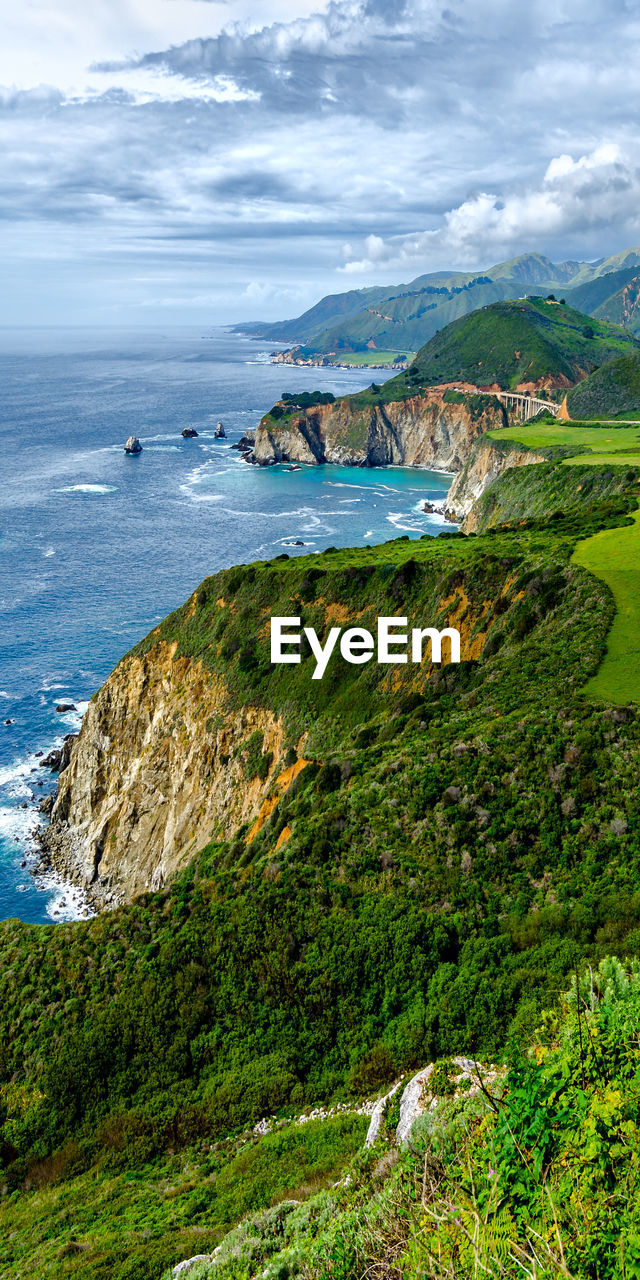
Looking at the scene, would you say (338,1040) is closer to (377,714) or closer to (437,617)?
(377,714)

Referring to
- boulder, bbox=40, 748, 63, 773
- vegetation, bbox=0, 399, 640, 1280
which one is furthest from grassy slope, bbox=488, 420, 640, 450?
boulder, bbox=40, 748, 63, 773

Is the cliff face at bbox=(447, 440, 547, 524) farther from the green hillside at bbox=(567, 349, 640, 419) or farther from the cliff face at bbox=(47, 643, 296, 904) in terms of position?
the cliff face at bbox=(47, 643, 296, 904)

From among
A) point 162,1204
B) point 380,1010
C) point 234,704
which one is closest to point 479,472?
point 234,704

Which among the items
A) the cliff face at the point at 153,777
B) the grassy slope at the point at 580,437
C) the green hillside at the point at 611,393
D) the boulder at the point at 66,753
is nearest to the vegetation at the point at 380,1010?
the cliff face at the point at 153,777

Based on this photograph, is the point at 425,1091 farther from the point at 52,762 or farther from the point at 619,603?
the point at 52,762

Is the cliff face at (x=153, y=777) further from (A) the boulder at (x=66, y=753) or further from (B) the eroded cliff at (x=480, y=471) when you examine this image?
(B) the eroded cliff at (x=480, y=471)

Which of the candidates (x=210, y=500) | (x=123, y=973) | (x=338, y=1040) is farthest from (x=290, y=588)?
(x=210, y=500)

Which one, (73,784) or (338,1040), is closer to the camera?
(338,1040)
